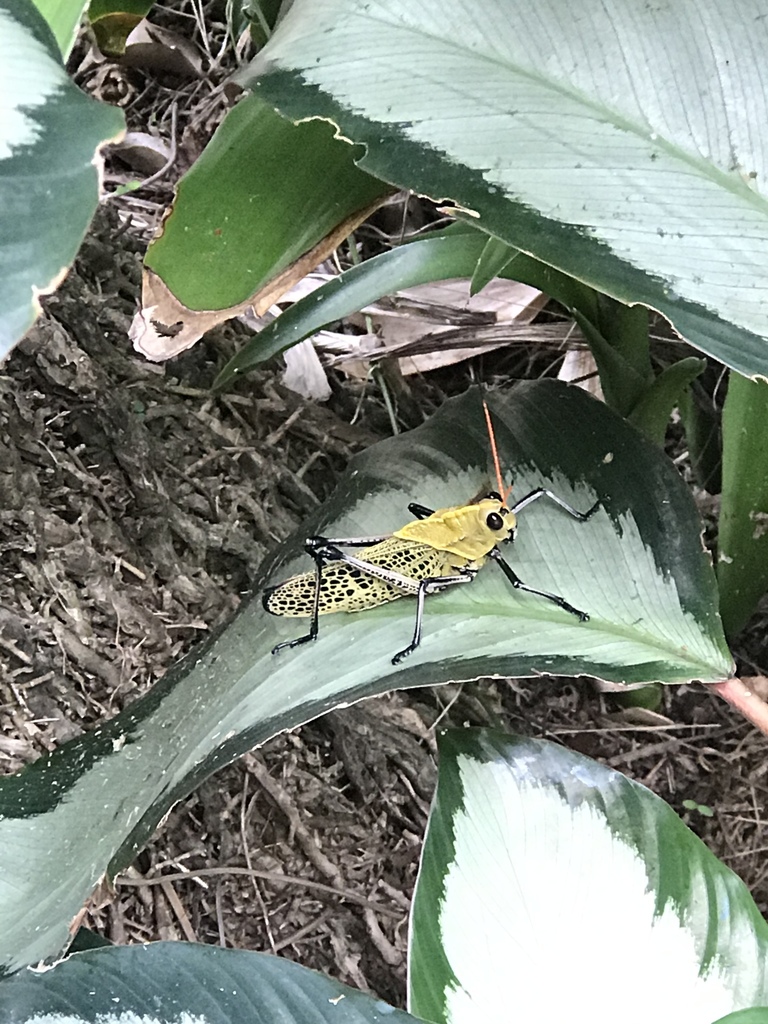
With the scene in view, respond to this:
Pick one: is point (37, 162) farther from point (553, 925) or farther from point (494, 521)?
point (553, 925)

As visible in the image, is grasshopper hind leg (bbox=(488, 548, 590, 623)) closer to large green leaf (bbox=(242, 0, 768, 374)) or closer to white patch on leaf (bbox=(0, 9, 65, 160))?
large green leaf (bbox=(242, 0, 768, 374))

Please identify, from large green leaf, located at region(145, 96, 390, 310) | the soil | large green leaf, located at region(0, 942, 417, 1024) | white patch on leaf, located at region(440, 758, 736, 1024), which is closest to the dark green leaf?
the soil

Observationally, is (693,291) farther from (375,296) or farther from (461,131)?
(375,296)

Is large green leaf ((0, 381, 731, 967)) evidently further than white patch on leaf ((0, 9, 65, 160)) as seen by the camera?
Yes

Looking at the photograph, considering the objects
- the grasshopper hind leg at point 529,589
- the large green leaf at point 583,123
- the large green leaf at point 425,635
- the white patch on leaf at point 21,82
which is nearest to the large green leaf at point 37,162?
the white patch on leaf at point 21,82

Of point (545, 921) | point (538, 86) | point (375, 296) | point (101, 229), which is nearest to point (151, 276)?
point (375, 296)
